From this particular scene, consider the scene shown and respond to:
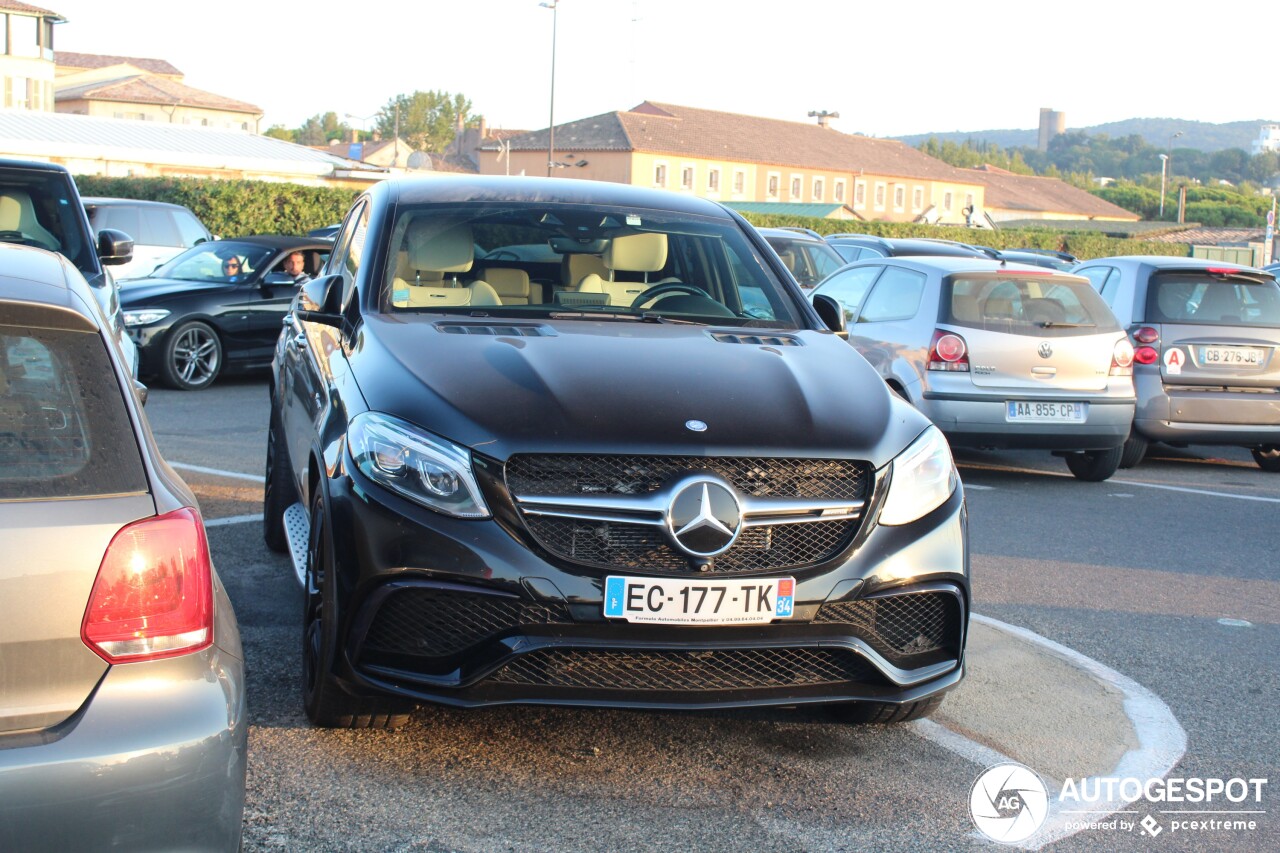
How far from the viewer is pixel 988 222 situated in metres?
93.3

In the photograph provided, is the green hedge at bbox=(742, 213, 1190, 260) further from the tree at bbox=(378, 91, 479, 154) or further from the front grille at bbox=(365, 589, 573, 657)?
the tree at bbox=(378, 91, 479, 154)

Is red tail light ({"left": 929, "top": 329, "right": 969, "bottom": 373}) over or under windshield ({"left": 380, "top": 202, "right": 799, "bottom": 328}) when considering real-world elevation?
under

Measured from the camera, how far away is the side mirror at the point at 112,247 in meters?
9.04

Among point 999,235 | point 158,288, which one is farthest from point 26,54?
point 158,288

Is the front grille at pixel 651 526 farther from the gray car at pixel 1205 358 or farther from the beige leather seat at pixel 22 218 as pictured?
the gray car at pixel 1205 358

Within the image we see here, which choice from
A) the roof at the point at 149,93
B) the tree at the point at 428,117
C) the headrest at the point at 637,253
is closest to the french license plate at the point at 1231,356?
the headrest at the point at 637,253

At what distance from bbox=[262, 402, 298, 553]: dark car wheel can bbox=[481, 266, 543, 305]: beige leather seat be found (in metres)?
1.37

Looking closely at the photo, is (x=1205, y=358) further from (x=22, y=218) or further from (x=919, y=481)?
(x=22, y=218)

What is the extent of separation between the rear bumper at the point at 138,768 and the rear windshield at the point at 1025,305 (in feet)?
25.1

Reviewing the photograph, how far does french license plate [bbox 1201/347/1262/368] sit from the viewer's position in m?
10.5

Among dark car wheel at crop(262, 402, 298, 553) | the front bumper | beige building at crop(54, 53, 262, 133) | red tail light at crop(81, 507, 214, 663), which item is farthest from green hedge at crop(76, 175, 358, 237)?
beige building at crop(54, 53, 262, 133)

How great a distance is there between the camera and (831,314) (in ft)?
17.9

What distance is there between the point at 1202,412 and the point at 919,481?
7265 mm

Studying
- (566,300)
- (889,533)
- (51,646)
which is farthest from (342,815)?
(566,300)
